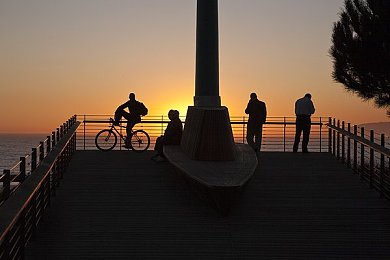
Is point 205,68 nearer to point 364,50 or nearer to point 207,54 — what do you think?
point 207,54

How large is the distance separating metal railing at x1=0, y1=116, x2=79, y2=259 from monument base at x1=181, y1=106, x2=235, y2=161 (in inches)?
105

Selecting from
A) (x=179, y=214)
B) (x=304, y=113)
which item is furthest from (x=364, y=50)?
(x=179, y=214)

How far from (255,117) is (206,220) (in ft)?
26.3

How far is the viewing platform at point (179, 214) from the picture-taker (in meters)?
10.7

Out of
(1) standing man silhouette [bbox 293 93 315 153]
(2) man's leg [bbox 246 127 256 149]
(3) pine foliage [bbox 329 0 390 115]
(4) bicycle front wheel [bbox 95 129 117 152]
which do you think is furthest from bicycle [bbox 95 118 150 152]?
(3) pine foliage [bbox 329 0 390 115]

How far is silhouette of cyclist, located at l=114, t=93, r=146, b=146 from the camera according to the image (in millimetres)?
21016

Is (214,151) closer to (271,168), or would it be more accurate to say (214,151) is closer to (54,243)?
(271,168)

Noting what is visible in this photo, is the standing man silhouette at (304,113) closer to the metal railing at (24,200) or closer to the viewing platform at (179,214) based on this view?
the viewing platform at (179,214)

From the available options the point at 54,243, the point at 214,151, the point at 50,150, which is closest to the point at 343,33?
the point at 214,151

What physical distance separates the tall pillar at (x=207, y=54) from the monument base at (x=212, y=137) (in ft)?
4.19

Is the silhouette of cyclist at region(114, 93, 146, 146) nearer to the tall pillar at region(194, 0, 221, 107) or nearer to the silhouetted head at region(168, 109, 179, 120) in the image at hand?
the silhouetted head at region(168, 109, 179, 120)

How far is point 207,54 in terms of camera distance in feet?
59.5

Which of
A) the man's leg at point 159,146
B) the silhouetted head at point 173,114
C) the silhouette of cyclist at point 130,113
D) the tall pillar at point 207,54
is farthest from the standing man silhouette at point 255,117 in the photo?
the silhouette of cyclist at point 130,113

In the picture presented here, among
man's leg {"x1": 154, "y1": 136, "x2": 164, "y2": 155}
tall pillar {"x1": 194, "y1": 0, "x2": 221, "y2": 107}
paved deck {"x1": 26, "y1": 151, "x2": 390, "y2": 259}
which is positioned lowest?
paved deck {"x1": 26, "y1": 151, "x2": 390, "y2": 259}
